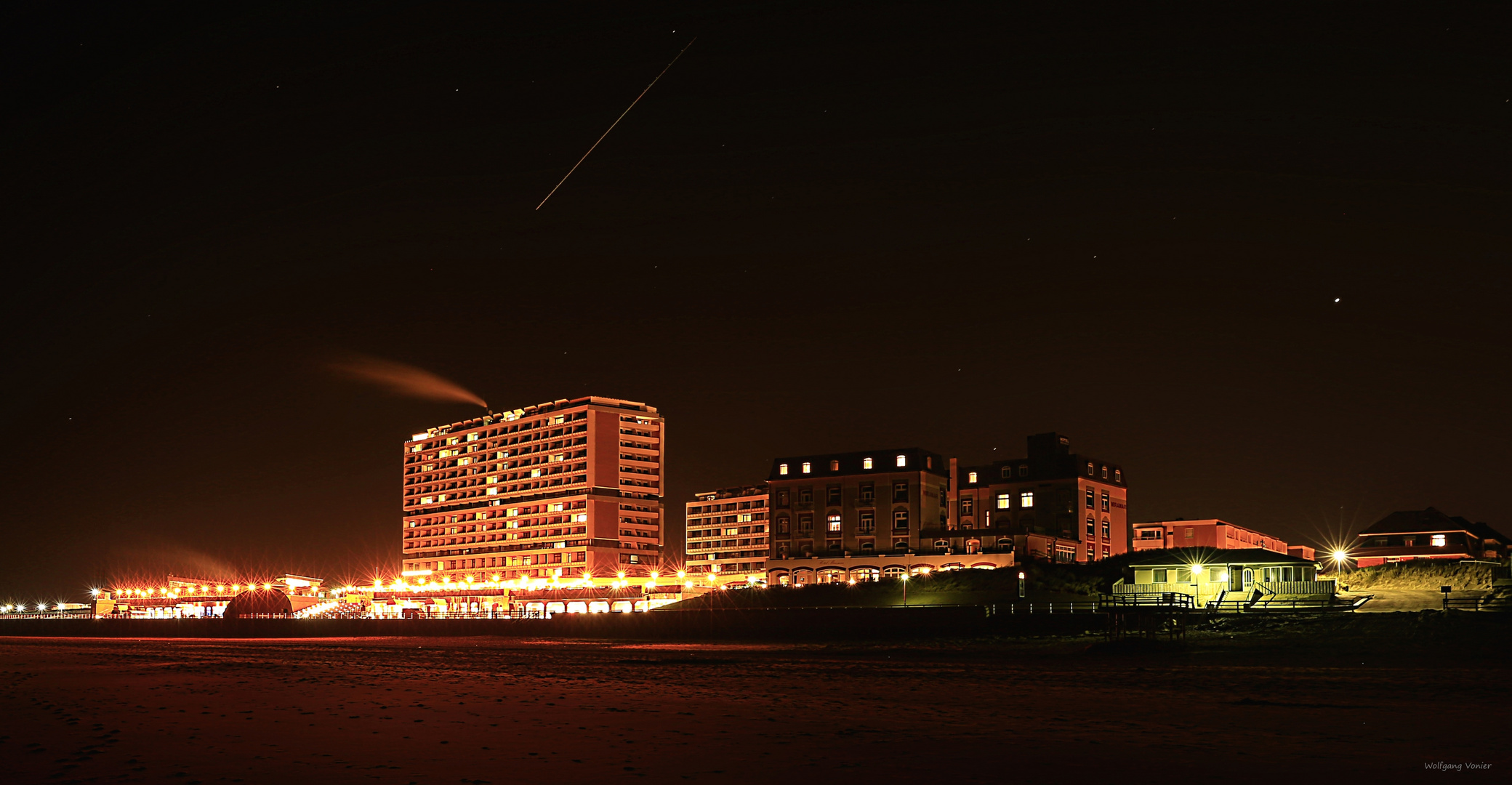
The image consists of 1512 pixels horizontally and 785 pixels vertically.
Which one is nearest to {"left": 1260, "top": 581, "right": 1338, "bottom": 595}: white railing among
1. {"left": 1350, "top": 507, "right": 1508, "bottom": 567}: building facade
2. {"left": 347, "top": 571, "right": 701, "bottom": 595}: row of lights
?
{"left": 1350, "top": 507, "right": 1508, "bottom": 567}: building facade

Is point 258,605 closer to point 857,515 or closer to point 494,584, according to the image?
point 494,584

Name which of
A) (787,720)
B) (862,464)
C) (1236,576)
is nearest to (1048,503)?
(862,464)

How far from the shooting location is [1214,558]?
238 ft

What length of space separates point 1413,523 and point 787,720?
10081cm

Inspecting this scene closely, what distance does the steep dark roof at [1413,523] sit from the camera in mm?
104000

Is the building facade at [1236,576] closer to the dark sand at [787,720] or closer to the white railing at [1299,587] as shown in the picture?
the white railing at [1299,587]

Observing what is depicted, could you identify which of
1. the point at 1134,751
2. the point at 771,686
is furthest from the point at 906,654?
the point at 1134,751

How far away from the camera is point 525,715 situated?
2512cm

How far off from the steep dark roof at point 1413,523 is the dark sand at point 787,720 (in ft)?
229

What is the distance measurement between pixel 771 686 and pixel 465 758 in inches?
642

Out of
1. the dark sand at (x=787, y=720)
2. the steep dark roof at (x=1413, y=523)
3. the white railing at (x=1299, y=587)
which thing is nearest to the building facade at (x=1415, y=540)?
the steep dark roof at (x=1413, y=523)

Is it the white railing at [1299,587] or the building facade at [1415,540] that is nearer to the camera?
the white railing at [1299,587]

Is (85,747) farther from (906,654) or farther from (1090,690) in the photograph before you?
(906,654)

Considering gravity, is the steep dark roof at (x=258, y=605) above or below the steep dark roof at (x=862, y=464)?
below
